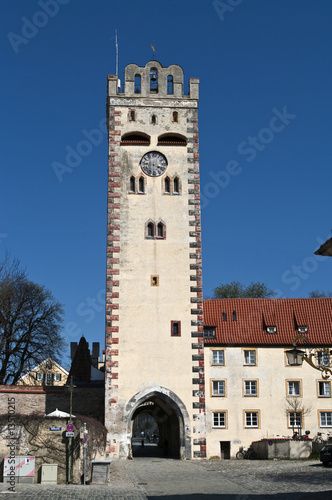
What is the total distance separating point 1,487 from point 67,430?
3.41m

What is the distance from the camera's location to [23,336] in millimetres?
47438

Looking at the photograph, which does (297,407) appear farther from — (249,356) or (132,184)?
(132,184)

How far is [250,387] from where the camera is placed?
128 feet

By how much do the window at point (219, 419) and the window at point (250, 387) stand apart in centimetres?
190

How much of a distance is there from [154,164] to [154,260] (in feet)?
19.6

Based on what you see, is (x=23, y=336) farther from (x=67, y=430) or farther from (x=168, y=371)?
(x=67, y=430)

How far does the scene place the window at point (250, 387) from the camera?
3888cm

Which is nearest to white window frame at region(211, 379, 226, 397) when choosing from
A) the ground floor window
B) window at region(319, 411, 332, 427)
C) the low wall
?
the ground floor window

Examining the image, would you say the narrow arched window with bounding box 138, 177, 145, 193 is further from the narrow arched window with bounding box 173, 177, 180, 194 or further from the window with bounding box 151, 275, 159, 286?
the window with bounding box 151, 275, 159, 286

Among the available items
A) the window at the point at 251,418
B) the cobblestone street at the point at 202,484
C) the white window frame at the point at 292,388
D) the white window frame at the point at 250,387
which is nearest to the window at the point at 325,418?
the white window frame at the point at 292,388

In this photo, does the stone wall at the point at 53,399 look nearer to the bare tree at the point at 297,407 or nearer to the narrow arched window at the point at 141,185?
the bare tree at the point at 297,407

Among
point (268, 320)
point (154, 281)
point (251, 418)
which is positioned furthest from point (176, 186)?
point (251, 418)

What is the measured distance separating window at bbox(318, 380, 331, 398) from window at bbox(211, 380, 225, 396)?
5.91m

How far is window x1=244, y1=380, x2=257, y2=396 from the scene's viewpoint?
3888cm
